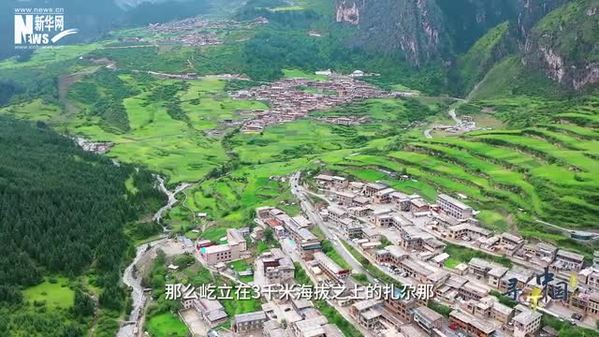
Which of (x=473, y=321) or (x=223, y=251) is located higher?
(x=473, y=321)

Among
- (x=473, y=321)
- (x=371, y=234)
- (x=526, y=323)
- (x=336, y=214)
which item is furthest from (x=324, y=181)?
(x=526, y=323)

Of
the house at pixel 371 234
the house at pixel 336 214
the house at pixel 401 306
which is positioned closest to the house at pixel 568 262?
the house at pixel 401 306

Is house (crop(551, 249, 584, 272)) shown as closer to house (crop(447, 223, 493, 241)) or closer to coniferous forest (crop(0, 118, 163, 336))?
house (crop(447, 223, 493, 241))

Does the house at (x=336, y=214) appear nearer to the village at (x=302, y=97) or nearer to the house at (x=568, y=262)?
the house at (x=568, y=262)

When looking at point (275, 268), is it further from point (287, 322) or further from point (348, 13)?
point (348, 13)


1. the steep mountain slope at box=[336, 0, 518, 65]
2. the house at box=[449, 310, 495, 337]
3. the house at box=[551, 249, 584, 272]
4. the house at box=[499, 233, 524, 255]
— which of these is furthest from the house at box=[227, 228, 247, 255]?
the steep mountain slope at box=[336, 0, 518, 65]

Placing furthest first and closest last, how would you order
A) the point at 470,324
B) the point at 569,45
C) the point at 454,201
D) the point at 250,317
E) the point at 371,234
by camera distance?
1. the point at 569,45
2. the point at 454,201
3. the point at 371,234
4. the point at 250,317
5. the point at 470,324
